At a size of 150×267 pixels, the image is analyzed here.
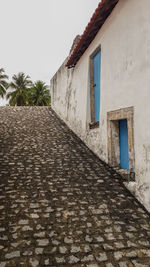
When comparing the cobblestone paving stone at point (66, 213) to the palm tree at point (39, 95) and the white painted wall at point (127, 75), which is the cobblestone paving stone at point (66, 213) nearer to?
the white painted wall at point (127, 75)

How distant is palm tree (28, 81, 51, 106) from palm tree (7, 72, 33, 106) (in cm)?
69

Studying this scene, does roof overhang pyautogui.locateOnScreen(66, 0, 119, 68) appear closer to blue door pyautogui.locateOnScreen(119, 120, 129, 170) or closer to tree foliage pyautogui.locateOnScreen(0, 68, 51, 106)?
blue door pyautogui.locateOnScreen(119, 120, 129, 170)

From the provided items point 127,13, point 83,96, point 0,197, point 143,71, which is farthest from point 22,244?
point 83,96

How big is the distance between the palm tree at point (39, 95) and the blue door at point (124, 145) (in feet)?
70.8

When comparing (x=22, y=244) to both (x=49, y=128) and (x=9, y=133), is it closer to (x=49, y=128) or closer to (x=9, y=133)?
(x=9, y=133)

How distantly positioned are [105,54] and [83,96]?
2.03 metres

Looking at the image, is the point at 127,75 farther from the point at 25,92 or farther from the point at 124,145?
the point at 25,92

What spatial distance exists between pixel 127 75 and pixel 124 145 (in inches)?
59.7

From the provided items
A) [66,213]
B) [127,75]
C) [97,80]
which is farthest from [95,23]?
[66,213]

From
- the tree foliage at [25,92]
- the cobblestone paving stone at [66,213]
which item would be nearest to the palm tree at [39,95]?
the tree foliage at [25,92]

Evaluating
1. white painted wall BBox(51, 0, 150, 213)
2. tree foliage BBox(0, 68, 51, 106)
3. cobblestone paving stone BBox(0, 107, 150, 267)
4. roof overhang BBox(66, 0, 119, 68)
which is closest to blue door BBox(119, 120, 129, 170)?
cobblestone paving stone BBox(0, 107, 150, 267)

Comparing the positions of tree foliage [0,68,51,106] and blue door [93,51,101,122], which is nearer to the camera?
blue door [93,51,101,122]

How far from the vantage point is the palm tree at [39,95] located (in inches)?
1003

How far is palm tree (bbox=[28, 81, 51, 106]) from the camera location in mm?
25484
